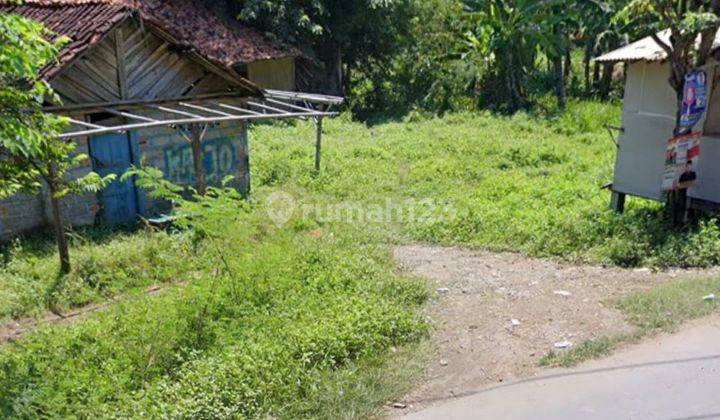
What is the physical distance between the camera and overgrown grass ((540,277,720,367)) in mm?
6320

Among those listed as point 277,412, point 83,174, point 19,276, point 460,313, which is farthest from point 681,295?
point 83,174

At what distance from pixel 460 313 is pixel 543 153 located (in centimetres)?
874

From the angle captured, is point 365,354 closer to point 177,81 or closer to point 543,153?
point 177,81

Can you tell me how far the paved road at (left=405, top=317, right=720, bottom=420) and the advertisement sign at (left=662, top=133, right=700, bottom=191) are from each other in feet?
11.3

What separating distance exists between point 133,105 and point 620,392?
A: 9.24 meters

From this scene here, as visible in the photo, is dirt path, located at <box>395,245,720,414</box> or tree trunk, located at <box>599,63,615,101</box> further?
tree trunk, located at <box>599,63,615,101</box>

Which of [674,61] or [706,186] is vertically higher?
[674,61]

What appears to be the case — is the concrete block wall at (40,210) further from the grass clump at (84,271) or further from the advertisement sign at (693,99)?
the advertisement sign at (693,99)

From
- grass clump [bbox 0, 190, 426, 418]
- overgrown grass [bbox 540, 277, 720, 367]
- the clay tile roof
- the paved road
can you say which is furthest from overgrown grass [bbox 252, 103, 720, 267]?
the paved road

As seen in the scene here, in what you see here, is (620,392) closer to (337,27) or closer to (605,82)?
(337,27)

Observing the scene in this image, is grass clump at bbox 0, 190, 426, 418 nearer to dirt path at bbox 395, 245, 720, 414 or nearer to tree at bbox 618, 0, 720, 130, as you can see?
dirt path at bbox 395, 245, 720, 414

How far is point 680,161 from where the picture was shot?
9.26 metres

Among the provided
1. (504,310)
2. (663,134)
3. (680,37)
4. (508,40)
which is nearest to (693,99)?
(680,37)

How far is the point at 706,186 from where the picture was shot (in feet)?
31.6
